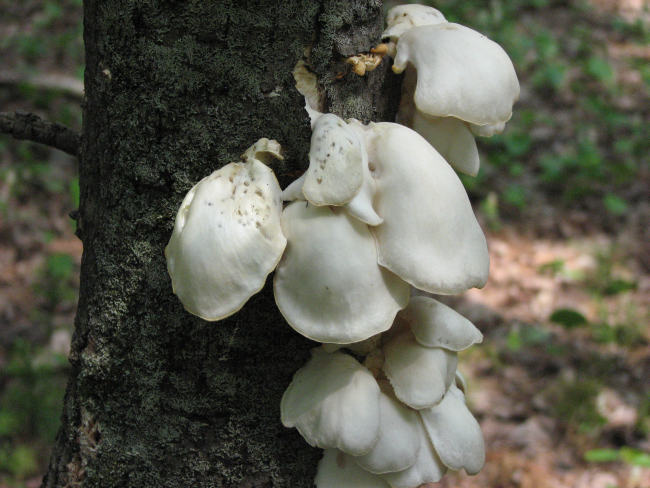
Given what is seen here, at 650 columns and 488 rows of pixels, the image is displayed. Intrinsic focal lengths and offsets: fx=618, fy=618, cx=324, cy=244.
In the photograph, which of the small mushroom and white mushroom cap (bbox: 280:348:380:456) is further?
white mushroom cap (bbox: 280:348:380:456)

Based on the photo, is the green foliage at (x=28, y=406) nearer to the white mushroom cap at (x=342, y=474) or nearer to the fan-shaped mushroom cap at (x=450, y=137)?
the white mushroom cap at (x=342, y=474)

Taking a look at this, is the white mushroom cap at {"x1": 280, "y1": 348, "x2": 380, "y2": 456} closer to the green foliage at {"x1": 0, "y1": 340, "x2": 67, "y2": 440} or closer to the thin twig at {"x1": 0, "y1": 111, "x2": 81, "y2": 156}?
the thin twig at {"x1": 0, "y1": 111, "x2": 81, "y2": 156}

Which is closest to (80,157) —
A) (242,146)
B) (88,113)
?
(88,113)

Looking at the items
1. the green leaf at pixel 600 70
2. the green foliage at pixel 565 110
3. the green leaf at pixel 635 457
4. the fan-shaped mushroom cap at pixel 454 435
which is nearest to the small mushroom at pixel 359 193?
the fan-shaped mushroom cap at pixel 454 435

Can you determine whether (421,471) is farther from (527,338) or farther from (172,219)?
(527,338)

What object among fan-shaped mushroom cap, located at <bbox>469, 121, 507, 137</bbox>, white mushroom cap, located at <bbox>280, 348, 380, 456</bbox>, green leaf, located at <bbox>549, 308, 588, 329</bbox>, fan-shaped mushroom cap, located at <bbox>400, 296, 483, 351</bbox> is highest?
fan-shaped mushroom cap, located at <bbox>469, 121, 507, 137</bbox>

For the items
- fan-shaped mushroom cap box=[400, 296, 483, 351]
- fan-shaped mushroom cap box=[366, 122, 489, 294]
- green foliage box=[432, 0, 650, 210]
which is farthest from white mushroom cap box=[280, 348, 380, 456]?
green foliage box=[432, 0, 650, 210]

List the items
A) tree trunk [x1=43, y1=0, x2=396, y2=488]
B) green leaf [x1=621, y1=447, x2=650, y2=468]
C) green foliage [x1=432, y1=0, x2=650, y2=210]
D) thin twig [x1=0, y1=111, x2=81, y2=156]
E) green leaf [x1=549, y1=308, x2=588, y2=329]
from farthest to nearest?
green foliage [x1=432, y1=0, x2=650, y2=210]
green leaf [x1=549, y1=308, x2=588, y2=329]
green leaf [x1=621, y1=447, x2=650, y2=468]
thin twig [x1=0, y1=111, x2=81, y2=156]
tree trunk [x1=43, y1=0, x2=396, y2=488]
